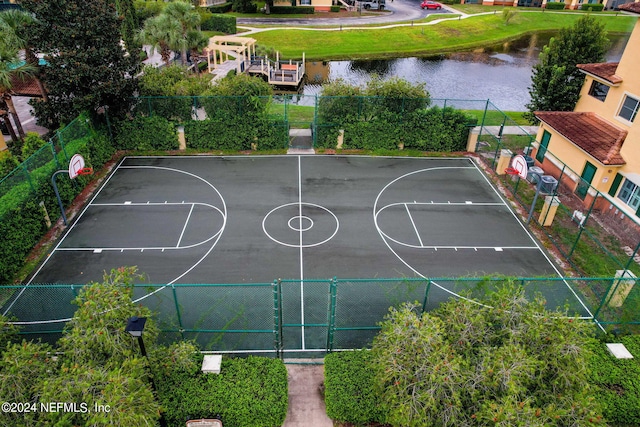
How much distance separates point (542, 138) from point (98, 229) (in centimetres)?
2324

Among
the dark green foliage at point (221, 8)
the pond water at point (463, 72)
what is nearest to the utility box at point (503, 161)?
the pond water at point (463, 72)

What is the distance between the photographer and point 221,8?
64.1 m

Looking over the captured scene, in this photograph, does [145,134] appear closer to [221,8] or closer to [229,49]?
[229,49]

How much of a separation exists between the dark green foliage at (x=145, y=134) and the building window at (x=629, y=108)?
23258 mm

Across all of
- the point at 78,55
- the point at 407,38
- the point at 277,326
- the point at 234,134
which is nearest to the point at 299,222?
the point at 277,326

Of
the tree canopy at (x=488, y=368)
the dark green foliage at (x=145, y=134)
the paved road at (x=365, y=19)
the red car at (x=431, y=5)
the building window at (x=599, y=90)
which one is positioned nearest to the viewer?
the tree canopy at (x=488, y=368)

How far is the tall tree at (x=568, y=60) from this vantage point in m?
24.0

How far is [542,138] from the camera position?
24484 millimetres

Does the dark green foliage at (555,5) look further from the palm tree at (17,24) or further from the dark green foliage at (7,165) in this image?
the dark green foliage at (7,165)

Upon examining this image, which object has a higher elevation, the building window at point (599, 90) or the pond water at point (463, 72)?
the building window at point (599, 90)

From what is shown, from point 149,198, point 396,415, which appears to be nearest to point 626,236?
point 396,415

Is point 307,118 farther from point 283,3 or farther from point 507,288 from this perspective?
point 283,3

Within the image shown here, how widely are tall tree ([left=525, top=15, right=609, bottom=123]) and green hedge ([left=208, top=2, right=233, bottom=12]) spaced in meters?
50.4

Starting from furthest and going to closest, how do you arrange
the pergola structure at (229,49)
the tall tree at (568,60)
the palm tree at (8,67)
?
the pergola structure at (229,49) → the tall tree at (568,60) → the palm tree at (8,67)
